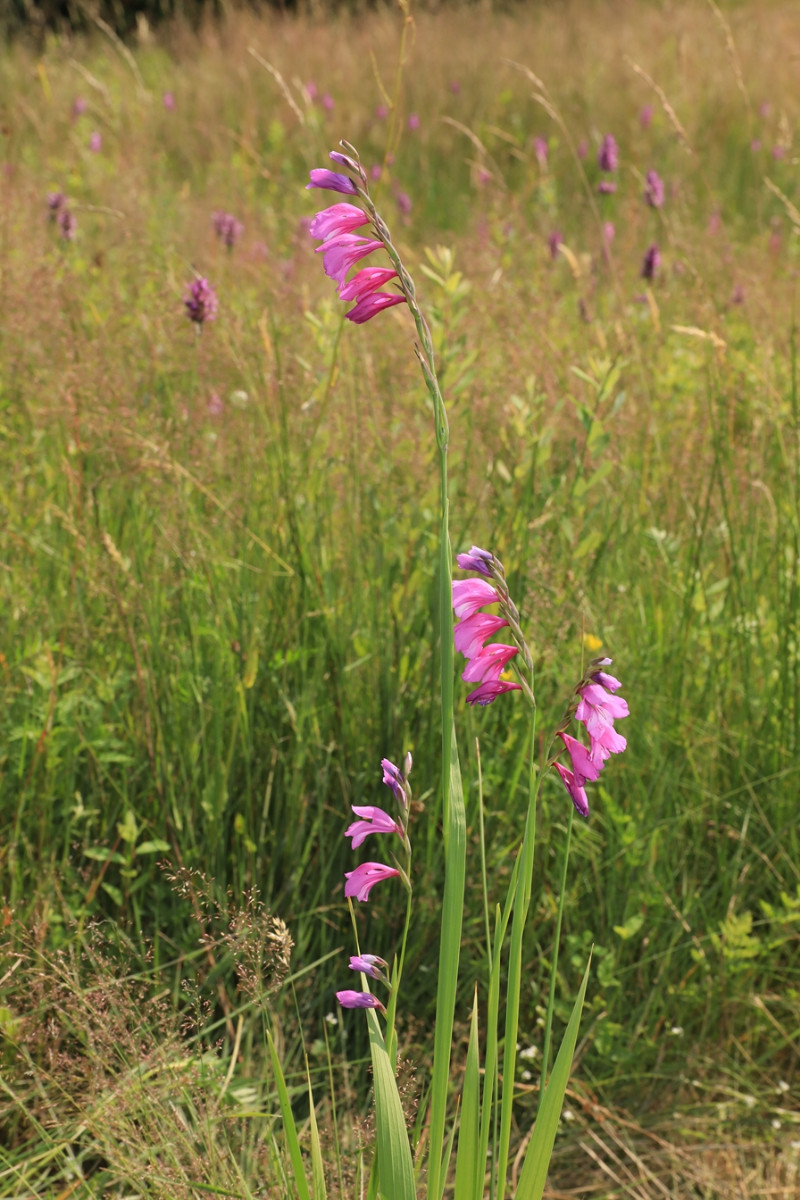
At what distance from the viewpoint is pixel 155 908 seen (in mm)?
1673

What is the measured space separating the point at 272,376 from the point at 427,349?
1336mm

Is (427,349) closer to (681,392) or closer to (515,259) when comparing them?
(681,392)

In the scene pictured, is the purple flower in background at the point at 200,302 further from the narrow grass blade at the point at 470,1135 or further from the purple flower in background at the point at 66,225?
the narrow grass blade at the point at 470,1135

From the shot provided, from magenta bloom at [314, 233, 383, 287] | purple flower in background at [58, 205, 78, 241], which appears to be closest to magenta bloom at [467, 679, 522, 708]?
magenta bloom at [314, 233, 383, 287]

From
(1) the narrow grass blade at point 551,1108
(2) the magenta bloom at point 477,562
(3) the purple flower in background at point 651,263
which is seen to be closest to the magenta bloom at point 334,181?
(2) the magenta bloom at point 477,562

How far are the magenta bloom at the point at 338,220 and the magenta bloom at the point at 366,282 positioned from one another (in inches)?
1.6

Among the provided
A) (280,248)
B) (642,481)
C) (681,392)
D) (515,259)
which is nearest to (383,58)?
(280,248)

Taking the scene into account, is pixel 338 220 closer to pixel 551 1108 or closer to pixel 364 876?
pixel 364 876

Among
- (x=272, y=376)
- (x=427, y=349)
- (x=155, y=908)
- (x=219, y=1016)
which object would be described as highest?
(x=427, y=349)

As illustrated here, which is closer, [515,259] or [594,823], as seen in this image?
[594,823]

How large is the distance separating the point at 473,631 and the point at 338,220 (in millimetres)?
366

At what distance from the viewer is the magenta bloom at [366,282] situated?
917 millimetres

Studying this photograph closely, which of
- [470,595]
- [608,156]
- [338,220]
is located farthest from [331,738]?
[608,156]

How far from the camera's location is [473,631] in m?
0.93
